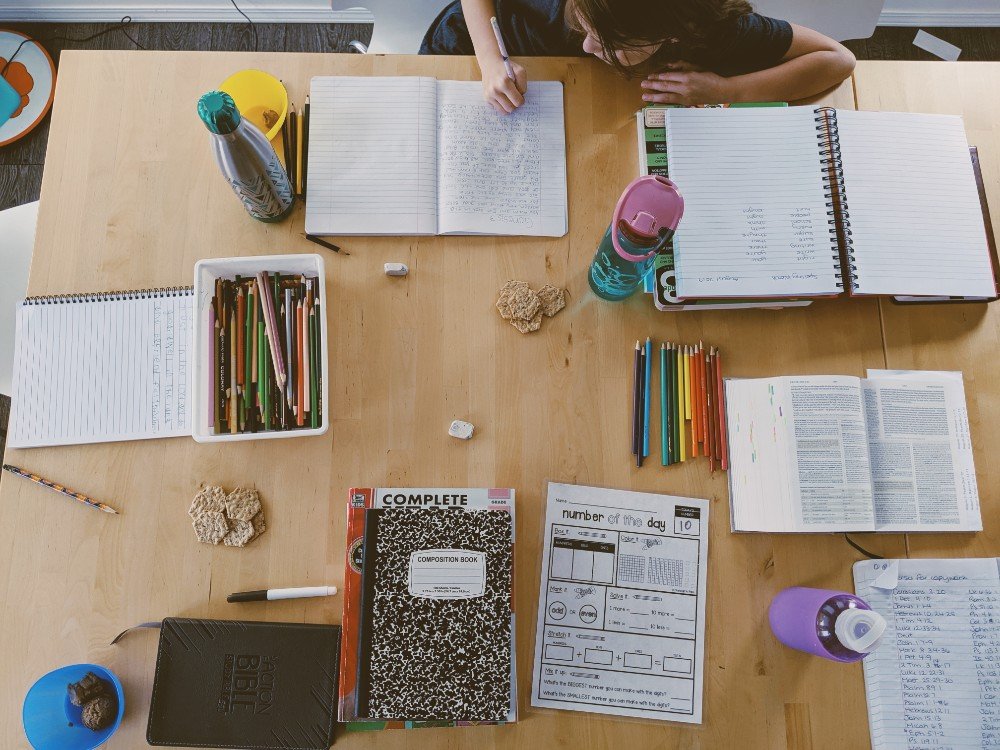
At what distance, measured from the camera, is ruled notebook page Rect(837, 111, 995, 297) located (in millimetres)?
927

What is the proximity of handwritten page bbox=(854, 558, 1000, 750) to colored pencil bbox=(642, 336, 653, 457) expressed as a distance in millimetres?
348

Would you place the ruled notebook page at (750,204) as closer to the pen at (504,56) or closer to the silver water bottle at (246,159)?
the pen at (504,56)

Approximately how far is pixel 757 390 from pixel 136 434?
90 cm

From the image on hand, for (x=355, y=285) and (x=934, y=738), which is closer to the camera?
(x=934, y=738)

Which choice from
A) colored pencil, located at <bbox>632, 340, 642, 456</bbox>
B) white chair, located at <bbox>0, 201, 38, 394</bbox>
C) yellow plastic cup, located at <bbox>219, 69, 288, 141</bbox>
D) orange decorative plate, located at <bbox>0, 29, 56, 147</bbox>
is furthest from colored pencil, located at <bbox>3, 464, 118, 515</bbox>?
orange decorative plate, located at <bbox>0, 29, 56, 147</bbox>

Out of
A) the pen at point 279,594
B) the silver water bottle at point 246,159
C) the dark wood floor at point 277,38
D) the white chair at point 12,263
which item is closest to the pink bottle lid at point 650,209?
the silver water bottle at point 246,159

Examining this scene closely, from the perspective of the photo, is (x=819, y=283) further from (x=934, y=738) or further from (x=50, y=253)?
(x=50, y=253)

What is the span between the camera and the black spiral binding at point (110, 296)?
3.03ft

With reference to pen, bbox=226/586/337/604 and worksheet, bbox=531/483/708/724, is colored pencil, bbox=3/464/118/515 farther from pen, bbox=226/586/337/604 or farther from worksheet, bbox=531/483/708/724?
worksheet, bbox=531/483/708/724

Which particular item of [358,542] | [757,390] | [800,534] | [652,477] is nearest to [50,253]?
[358,542]

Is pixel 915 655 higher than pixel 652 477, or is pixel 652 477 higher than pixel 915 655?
pixel 652 477

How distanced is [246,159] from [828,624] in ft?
3.11

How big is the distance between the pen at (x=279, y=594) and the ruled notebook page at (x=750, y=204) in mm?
655

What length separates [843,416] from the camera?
2.93 ft
